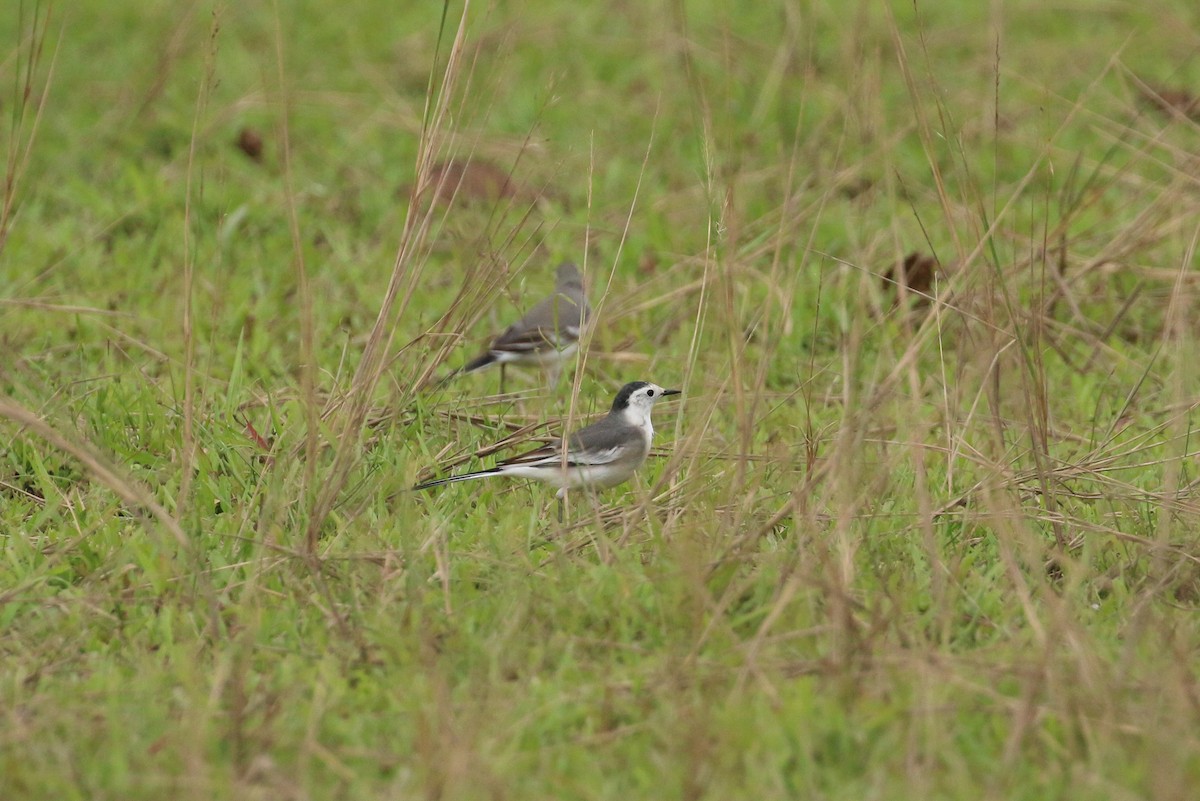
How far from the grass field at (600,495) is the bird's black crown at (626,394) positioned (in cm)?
11

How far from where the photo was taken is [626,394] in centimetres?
597

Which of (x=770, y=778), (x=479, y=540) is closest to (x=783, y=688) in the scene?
(x=770, y=778)

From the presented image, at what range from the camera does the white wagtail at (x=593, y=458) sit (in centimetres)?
538

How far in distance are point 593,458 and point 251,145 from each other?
4.76 metres

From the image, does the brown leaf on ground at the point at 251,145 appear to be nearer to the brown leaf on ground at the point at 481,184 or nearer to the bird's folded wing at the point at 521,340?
the brown leaf on ground at the point at 481,184

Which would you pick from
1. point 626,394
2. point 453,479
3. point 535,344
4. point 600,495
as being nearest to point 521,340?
point 535,344

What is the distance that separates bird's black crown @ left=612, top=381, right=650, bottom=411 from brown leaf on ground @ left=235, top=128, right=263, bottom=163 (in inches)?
164

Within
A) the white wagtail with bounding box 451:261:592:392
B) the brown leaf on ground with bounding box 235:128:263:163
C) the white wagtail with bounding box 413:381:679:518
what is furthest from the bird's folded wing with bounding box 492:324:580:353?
Result: the brown leaf on ground with bounding box 235:128:263:163

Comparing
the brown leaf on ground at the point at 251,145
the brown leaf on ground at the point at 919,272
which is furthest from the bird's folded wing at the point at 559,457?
the brown leaf on ground at the point at 251,145

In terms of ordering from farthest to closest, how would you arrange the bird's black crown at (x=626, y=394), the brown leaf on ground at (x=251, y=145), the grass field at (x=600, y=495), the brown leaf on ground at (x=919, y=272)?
1. the brown leaf on ground at (x=251, y=145)
2. the brown leaf on ground at (x=919, y=272)
3. the bird's black crown at (x=626, y=394)
4. the grass field at (x=600, y=495)

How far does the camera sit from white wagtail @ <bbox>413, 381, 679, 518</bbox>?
17.6 feet

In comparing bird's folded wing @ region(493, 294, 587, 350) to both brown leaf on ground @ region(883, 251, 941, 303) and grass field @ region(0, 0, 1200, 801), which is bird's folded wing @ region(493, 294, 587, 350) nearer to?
grass field @ region(0, 0, 1200, 801)

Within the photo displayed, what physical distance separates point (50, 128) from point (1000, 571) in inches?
270

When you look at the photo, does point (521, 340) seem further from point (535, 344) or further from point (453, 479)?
point (453, 479)
